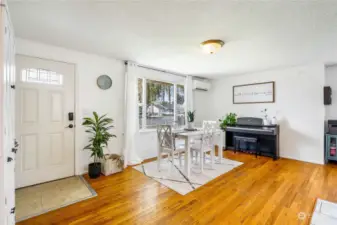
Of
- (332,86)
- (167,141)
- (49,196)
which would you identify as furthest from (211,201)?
(332,86)

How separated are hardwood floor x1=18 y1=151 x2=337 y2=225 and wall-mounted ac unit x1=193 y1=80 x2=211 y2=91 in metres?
2.76

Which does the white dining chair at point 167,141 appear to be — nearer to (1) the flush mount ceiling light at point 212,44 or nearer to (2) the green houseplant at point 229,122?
(1) the flush mount ceiling light at point 212,44

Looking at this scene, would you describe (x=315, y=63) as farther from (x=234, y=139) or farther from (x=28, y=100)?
(x=28, y=100)

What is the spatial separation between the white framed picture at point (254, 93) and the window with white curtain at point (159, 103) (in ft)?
5.35

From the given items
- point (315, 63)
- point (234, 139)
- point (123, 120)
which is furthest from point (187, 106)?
point (315, 63)

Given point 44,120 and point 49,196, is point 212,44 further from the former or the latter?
point 49,196

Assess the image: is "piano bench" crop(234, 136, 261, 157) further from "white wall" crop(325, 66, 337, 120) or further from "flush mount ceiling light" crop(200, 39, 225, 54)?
"flush mount ceiling light" crop(200, 39, 225, 54)

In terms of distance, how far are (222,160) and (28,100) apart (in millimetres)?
3904

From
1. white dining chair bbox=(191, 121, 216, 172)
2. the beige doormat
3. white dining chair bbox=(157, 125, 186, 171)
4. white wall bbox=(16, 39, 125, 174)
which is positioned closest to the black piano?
white dining chair bbox=(191, 121, 216, 172)

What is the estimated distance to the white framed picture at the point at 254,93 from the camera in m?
4.34

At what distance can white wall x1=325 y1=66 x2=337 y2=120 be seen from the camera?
3.75 metres

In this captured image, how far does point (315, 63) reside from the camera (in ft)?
12.0

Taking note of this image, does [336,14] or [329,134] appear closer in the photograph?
[336,14]

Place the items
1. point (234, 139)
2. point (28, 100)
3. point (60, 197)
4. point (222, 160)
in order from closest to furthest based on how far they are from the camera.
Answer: point (60, 197)
point (28, 100)
point (222, 160)
point (234, 139)
